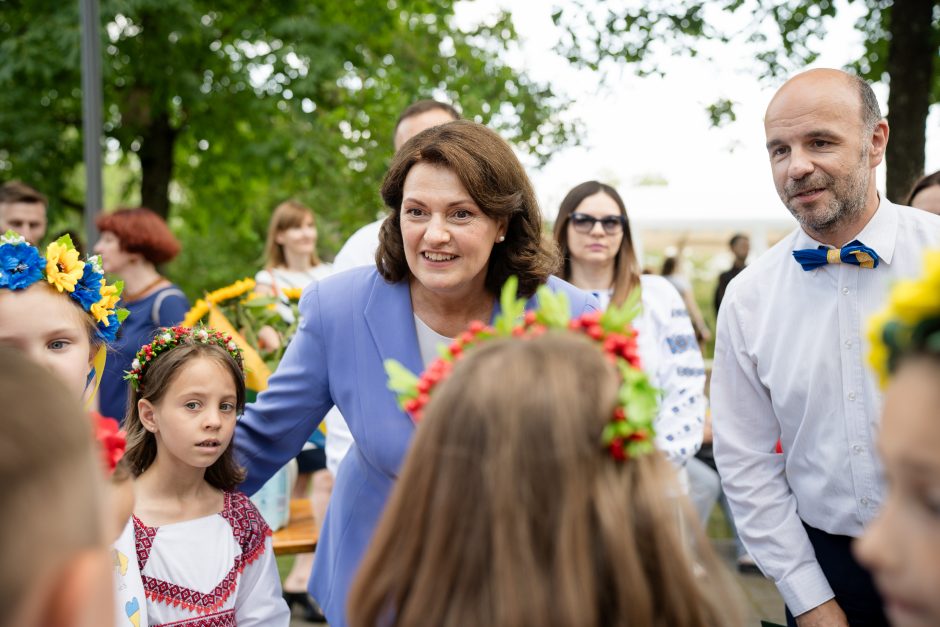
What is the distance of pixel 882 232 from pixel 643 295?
7.03ft

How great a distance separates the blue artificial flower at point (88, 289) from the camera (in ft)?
9.63

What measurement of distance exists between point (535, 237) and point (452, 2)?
33.2 ft

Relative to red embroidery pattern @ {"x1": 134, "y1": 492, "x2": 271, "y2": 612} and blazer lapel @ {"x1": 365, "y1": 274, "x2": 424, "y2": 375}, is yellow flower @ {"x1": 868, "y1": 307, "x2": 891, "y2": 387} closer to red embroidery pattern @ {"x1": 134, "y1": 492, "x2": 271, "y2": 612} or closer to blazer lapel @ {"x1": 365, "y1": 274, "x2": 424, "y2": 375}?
blazer lapel @ {"x1": 365, "y1": 274, "x2": 424, "y2": 375}

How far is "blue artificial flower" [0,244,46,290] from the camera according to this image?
109 inches

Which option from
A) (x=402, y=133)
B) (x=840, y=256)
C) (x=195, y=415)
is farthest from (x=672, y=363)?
(x=195, y=415)

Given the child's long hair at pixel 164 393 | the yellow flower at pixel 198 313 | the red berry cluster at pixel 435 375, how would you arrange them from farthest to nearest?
1. the yellow flower at pixel 198 313
2. the child's long hair at pixel 164 393
3. the red berry cluster at pixel 435 375

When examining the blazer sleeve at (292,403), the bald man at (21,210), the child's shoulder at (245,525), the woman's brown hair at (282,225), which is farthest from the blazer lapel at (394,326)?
the bald man at (21,210)

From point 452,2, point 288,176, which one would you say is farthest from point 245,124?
point 452,2

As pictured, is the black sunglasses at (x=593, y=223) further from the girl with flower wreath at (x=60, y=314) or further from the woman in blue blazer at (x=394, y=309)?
the girl with flower wreath at (x=60, y=314)

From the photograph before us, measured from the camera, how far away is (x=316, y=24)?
463 inches

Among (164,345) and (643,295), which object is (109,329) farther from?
(643,295)

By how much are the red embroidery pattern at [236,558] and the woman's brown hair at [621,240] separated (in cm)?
256

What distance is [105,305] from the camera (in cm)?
301

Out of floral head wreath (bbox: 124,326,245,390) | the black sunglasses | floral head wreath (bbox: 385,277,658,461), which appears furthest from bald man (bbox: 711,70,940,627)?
the black sunglasses
